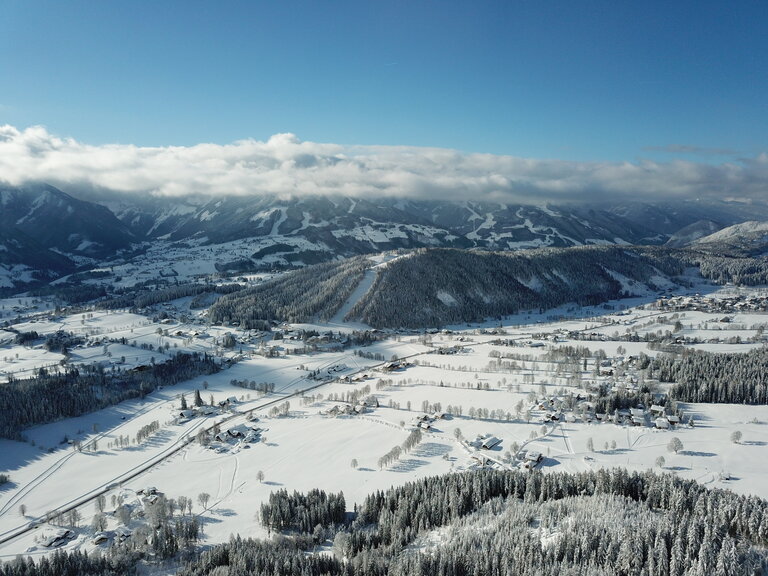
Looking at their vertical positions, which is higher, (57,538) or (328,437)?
(328,437)

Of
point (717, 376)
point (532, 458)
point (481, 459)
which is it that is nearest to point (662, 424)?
point (532, 458)

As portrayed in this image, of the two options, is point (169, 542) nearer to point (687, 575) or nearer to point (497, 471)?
point (497, 471)

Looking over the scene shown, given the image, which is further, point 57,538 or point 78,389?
point 78,389

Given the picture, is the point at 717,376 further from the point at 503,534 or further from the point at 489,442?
the point at 503,534

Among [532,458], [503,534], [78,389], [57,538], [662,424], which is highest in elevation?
[503,534]

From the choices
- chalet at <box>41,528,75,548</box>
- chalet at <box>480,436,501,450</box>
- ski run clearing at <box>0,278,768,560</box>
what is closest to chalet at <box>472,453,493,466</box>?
ski run clearing at <box>0,278,768,560</box>

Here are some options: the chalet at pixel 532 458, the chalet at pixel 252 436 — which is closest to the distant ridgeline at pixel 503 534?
the chalet at pixel 532 458

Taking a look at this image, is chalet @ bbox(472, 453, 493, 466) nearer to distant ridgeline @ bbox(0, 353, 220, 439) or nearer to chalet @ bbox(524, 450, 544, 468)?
chalet @ bbox(524, 450, 544, 468)

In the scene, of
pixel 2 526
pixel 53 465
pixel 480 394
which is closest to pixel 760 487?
pixel 480 394

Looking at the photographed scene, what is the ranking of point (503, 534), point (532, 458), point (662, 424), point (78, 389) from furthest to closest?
1. point (78, 389)
2. point (662, 424)
3. point (532, 458)
4. point (503, 534)
